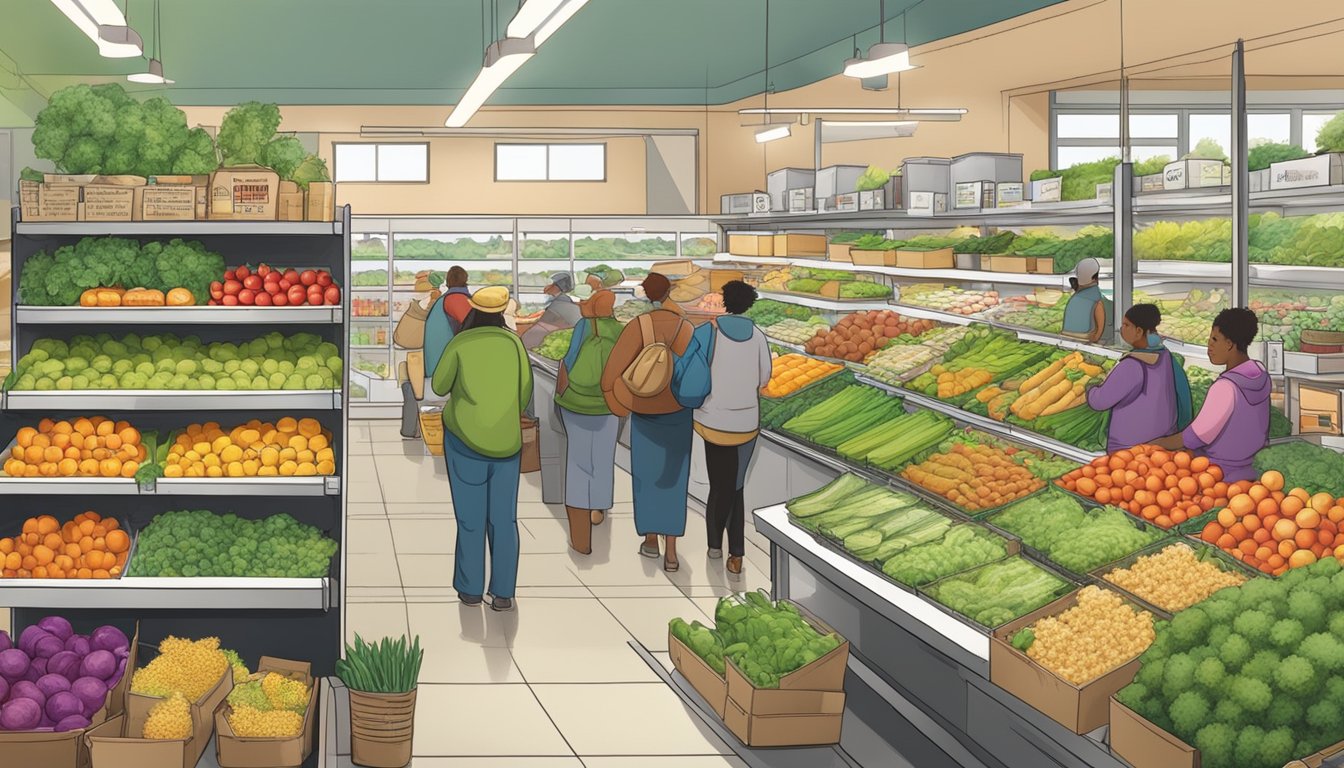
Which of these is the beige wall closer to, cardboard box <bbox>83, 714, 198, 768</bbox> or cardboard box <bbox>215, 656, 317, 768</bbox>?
cardboard box <bbox>215, 656, 317, 768</bbox>

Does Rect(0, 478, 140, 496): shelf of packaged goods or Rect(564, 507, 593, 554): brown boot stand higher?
Rect(0, 478, 140, 496): shelf of packaged goods

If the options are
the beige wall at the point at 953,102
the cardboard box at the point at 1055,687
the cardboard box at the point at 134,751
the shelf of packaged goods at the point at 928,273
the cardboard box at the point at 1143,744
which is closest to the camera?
the cardboard box at the point at 1143,744

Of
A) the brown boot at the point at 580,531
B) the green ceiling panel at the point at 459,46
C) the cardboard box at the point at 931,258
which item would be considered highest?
the green ceiling panel at the point at 459,46

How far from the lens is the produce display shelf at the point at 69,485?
4781mm

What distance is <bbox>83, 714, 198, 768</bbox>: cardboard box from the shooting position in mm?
3885

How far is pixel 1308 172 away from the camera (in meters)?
5.52

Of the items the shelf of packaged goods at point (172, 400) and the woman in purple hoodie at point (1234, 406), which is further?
the woman in purple hoodie at point (1234, 406)

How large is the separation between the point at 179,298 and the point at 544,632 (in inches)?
95.1

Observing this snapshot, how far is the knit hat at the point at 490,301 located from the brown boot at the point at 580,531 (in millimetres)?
1986

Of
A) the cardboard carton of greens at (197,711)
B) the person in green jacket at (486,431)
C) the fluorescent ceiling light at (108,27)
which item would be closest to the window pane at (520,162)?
the fluorescent ceiling light at (108,27)

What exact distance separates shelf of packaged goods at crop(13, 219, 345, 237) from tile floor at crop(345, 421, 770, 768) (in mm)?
2015

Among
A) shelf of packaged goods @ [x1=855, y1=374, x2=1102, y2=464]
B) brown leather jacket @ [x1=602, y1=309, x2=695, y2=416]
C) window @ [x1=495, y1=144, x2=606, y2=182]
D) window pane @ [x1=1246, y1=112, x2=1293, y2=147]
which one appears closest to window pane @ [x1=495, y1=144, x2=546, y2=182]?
window @ [x1=495, y1=144, x2=606, y2=182]

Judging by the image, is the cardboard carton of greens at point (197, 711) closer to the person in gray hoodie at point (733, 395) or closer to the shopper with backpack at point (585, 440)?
the person in gray hoodie at point (733, 395)

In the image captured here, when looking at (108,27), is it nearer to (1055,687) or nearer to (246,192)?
(246,192)
